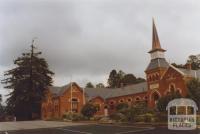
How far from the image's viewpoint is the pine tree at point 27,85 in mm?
78438

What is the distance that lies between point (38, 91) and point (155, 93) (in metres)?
30.9

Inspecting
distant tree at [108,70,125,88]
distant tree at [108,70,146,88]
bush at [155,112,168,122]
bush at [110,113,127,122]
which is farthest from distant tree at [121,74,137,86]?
bush at [155,112,168,122]

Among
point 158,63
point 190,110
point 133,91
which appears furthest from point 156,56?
point 190,110

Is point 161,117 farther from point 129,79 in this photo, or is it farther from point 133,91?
point 129,79

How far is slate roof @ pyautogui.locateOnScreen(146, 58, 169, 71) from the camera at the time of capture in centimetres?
6192

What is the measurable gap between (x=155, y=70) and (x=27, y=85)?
31457 millimetres

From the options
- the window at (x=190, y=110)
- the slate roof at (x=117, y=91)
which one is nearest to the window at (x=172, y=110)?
the window at (x=190, y=110)

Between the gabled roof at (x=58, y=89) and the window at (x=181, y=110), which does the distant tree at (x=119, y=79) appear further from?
the window at (x=181, y=110)

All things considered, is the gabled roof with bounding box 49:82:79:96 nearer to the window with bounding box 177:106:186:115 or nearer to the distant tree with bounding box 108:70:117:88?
the window with bounding box 177:106:186:115

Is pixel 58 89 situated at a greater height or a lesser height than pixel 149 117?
greater

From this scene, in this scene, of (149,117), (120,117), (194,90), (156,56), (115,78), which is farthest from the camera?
(115,78)

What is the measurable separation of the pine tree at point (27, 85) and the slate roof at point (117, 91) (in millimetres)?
10847

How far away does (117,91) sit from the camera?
3157 inches

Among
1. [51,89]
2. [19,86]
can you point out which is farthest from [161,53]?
[19,86]
